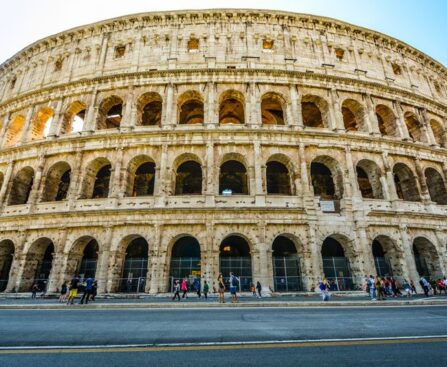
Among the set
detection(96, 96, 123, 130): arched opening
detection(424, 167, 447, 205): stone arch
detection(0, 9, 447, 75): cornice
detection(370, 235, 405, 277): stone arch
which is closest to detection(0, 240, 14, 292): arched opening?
detection(96, 96, 123, 130): arched opening

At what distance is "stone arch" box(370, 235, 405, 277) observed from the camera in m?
16.4

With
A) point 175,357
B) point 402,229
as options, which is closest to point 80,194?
point 175,357

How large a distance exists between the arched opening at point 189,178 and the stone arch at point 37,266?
9324 mm

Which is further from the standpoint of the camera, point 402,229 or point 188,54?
point 188,54

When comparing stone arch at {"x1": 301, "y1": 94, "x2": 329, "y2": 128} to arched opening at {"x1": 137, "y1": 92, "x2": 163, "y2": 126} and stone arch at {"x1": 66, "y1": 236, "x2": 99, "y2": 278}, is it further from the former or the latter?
stone arch at {"x1": 66, "y1": 236, "x2": 99, "y2": 278}

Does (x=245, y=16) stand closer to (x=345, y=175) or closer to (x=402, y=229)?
(x=345, y=175)

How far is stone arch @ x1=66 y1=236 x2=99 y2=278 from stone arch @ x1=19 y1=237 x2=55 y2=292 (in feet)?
4.31

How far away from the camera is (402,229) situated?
16.7 m

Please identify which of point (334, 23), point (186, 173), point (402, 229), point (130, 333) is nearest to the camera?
point (130, 333)

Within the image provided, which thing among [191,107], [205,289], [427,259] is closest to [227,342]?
[205,289]

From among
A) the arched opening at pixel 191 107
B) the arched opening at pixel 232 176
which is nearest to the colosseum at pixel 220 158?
the arched opening at pixel 232 176

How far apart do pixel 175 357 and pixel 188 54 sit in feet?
69.6

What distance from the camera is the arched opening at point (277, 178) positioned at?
1903 cm

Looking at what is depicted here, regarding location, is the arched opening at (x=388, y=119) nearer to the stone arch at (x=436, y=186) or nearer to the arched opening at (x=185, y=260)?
the stone arch at (x=436, y=186)
